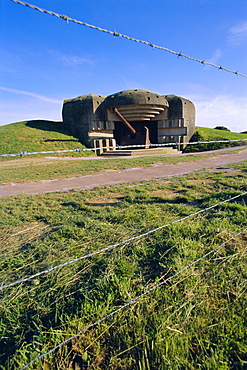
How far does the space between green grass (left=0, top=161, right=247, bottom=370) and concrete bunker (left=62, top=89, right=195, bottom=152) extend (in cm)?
2337

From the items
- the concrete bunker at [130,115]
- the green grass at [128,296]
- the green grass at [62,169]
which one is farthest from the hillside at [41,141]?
the green grass at [128,296]

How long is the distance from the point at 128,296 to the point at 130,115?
87.0 ft

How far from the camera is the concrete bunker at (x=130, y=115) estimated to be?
25359 millimetres

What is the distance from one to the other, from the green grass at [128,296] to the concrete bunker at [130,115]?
23.4 metres

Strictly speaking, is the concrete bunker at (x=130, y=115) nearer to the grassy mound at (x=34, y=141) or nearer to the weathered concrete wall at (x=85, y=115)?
the weathered concrete wall at (x=85, y=115)

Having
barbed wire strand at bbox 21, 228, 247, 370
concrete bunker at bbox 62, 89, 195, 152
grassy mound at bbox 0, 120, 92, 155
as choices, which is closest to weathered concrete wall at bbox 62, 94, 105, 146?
concrete bunker at bbox 62, 89, 195, 152

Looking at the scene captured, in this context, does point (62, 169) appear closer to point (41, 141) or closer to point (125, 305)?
point (125, 305)

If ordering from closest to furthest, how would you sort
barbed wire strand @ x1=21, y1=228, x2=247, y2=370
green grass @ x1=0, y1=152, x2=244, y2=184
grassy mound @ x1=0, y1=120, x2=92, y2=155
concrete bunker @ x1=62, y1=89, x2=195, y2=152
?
barbed wire strand @ x1=21, y1=228, x2=247, y2=370, green grass @ x1=0, y1=152, x2=244, y2=184, grassy mound @ x1=0, y1=120, x2=92, y2=155, concrete bunker @ x1=62, y1=89, x2=195, y2=152

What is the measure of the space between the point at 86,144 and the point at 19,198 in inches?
885

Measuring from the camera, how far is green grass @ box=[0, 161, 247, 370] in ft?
4.40

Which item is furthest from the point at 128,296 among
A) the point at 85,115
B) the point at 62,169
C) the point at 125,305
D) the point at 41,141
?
the point at 85,115

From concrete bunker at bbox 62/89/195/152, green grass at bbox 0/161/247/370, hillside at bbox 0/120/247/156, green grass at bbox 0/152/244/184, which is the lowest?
green grass at bbox 0/161/247/370

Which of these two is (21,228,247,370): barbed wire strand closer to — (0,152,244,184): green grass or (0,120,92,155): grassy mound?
(0,152,244,184): green grass

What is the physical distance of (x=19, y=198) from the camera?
5.24 m
